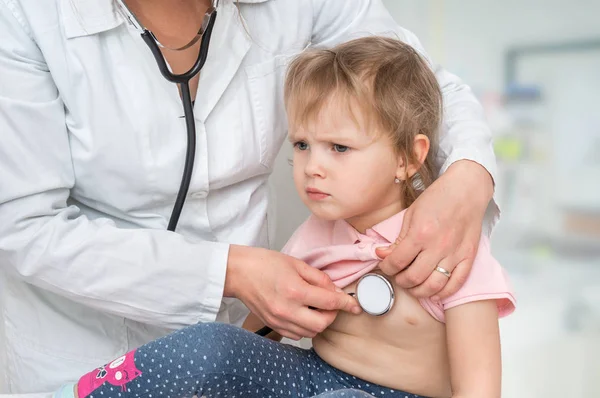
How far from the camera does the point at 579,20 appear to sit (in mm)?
2549

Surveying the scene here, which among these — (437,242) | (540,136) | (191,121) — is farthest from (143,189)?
(540,136)

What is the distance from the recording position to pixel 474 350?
103cm

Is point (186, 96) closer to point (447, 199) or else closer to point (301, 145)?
point (301, 145)

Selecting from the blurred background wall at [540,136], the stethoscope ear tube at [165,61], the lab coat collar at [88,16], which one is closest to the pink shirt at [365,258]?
the stethoscope ear tube at [165,61]

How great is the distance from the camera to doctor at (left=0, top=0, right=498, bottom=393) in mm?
1127

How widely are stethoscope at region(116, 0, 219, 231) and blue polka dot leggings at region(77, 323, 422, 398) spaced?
24 centimetres

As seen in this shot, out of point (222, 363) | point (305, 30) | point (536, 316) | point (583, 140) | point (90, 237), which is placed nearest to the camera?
point (222, 363)

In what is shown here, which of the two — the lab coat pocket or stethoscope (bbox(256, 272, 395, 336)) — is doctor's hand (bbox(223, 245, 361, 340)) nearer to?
stethoscope (bbox(256, 272, 395, 336))

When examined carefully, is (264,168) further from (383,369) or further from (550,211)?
(550,211)

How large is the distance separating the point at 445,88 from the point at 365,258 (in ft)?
1.38

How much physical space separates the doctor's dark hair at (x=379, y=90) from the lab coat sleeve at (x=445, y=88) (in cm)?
6

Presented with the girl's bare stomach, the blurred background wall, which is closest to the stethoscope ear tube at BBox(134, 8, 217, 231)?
the girl's bare stomach

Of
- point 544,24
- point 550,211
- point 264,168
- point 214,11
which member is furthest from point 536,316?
point 214,11

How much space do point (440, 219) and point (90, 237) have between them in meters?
0.52
